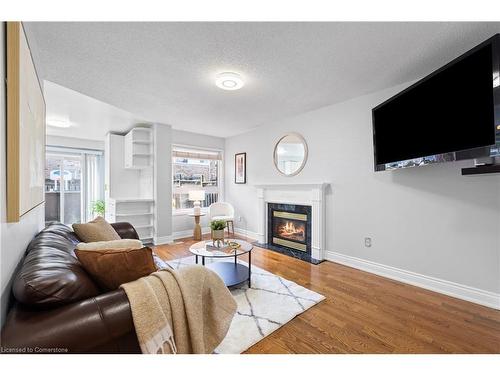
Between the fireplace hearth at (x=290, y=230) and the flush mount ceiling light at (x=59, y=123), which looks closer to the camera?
the fireplace hearth at (x=290, y=230)

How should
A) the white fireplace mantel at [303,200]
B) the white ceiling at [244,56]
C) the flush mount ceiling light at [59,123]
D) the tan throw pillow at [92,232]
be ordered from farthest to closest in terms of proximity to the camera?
the flush mount ceiling light at [59,123] < the white fireplace mantel at [303,200] < the tan throw pillow at [92,232] < the white ceiling at [244,56]

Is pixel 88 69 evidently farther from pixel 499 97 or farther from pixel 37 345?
pixel 499 97

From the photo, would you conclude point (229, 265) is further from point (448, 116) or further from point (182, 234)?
point (448, 116)

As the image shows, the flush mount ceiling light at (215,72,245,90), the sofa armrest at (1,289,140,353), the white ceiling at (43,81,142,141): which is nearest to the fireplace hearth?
the flush mount ceiling light at (215,72,245,90)

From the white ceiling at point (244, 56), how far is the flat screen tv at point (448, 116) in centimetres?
30

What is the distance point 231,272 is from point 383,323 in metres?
1.51

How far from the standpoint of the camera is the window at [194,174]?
484cm

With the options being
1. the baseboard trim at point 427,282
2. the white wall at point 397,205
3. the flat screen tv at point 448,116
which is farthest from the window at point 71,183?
the flat screen tv at point 448,116

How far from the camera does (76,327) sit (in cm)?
78

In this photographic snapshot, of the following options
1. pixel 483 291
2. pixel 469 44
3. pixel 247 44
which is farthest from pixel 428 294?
pixel 247 44

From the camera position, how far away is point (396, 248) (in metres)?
2.59

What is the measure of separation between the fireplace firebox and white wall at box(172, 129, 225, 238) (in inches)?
69.9

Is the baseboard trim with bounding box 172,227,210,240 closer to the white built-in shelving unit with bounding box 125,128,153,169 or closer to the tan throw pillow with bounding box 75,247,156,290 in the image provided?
the white built-in shelving unit with bounding box 125,128,153,169

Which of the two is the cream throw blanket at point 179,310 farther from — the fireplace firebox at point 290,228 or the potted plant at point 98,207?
the potted plant at point 98,207
